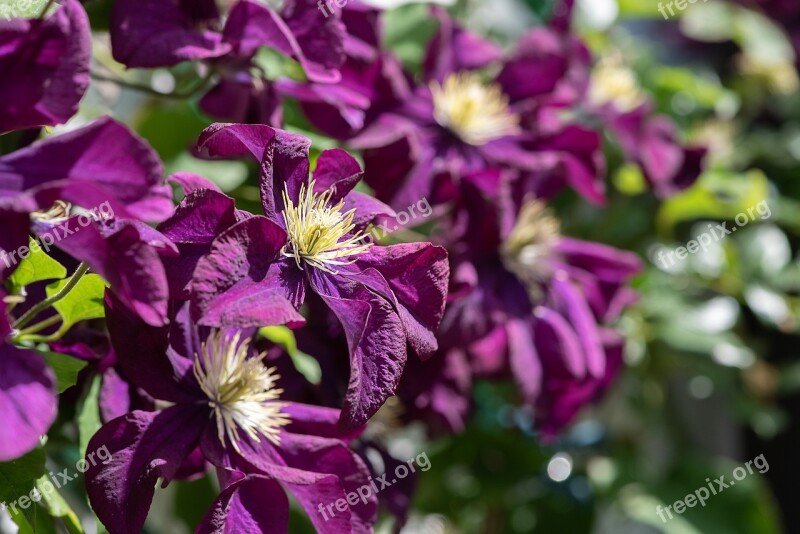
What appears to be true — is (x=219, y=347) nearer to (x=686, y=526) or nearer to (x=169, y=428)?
(x=169, y=428)

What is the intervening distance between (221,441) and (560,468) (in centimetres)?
65

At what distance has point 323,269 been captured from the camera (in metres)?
0.44

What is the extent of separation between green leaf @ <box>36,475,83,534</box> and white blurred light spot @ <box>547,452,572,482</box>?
0.65 meters

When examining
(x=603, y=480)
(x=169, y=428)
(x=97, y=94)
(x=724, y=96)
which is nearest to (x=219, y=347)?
(x=169, y=428)

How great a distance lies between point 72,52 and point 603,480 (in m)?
0.79

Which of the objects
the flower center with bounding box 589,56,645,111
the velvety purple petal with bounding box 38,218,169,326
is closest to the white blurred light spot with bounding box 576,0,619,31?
the flower center with bounding box 589,56,645,111

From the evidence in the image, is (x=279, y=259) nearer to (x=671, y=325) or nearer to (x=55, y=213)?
(x=55, y=213)

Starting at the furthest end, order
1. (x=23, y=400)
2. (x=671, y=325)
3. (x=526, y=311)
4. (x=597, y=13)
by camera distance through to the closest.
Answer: (x=597, y=13) < (x=671, y=325) < (x=526, y=311) < (x=23, y=400)

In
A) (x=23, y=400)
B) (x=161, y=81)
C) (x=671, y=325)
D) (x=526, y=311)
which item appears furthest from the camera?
(x=671, y=325)

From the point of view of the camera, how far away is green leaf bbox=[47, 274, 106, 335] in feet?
1.39
